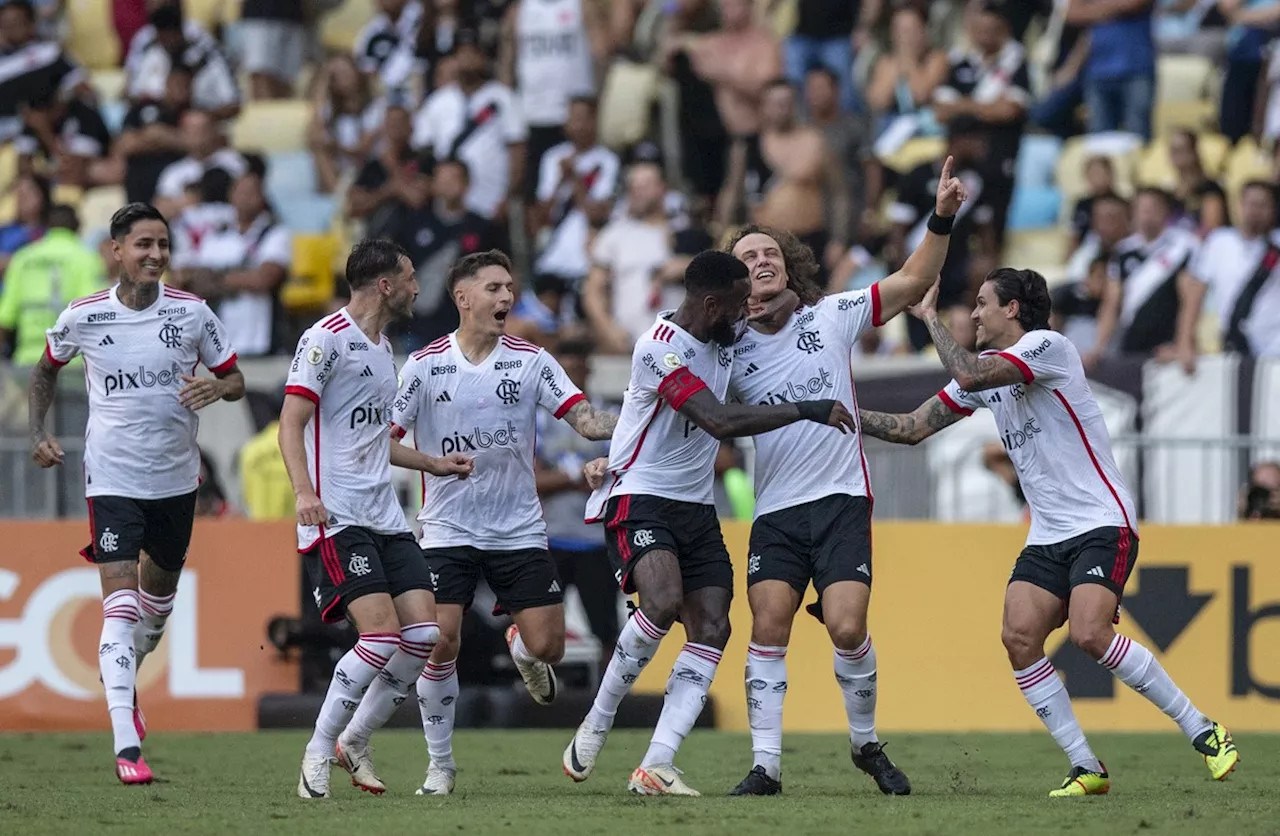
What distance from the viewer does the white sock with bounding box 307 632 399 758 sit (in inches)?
387

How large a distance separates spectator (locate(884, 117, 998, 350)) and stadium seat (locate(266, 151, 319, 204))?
6784 millimetres

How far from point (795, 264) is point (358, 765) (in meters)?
3.28

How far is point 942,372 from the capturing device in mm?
16922

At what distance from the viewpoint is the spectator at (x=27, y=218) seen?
20500mm

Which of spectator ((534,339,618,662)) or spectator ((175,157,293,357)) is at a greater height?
spectator ((175,157,293,357))

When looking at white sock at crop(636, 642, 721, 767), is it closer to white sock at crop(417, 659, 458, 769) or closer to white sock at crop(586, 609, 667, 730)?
white sock at crop(586, 609, 667, 730)

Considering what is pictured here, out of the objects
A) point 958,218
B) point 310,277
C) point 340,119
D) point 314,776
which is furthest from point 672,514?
point 340,119

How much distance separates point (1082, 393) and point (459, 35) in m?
12.1

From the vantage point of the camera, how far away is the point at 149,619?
1163cm

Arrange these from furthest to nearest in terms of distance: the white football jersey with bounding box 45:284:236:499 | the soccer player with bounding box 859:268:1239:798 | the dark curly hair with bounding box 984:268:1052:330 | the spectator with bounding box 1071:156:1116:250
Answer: the spectator with bounding box 1071:156:1116:250 → the white football jersey with bounding box 45:284:236:499 → the dark curly hair with bounding box 984:268:1052:330 → the soccer player with bounding box 859:268:1239:798

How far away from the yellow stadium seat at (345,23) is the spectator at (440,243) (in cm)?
631

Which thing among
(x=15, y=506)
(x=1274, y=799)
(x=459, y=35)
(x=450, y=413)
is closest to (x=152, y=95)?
(x=459, y=35)

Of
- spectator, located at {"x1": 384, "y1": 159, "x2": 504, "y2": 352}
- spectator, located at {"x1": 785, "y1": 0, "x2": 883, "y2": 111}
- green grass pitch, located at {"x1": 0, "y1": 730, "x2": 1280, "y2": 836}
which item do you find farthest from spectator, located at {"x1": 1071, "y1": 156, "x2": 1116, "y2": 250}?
green grass pitch, located at {"x1": 0, "y1": 730, "x2": 1280, "y2": 836}

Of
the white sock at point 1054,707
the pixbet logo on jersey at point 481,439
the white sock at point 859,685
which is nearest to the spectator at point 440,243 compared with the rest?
the pixbet logo on jersey at point 481,439
